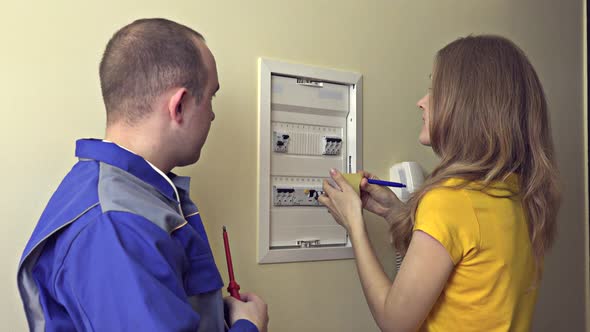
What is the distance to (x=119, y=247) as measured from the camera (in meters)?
0.64

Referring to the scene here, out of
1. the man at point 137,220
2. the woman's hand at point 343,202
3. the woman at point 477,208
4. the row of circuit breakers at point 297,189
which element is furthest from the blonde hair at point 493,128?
the man at point 137,220

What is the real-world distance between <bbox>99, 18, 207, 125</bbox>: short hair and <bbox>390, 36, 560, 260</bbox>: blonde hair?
20.9 inches

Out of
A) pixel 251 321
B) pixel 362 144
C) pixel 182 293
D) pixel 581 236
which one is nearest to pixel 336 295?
pixel 362 144

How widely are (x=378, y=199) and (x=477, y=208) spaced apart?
1.10ft

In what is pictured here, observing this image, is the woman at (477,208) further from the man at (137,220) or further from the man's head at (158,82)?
the man's head at (158,82)

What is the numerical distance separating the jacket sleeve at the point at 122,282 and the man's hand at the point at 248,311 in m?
0.19

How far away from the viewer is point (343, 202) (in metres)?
1.19

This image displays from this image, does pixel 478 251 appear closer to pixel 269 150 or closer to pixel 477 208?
pixel 477 208

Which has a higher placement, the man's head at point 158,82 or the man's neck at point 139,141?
the man's head at point 158,82

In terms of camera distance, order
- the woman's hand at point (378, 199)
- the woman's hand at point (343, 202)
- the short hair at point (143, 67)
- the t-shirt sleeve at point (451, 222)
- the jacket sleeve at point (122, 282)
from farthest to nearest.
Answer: the woman's hand at point (378, 199) < the woman's hand at point (343, 202) < the t-shirt sleeve at point (451, 222) < the short hair at point (143, 67) < the jacket sleeve at point (122, 282)

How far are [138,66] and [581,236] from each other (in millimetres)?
1752

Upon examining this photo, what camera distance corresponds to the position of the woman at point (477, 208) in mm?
956

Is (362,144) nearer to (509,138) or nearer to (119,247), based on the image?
(509,138)

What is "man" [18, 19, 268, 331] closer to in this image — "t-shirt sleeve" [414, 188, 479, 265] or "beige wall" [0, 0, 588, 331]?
"beige wall" [0, 0, 588, 331]
